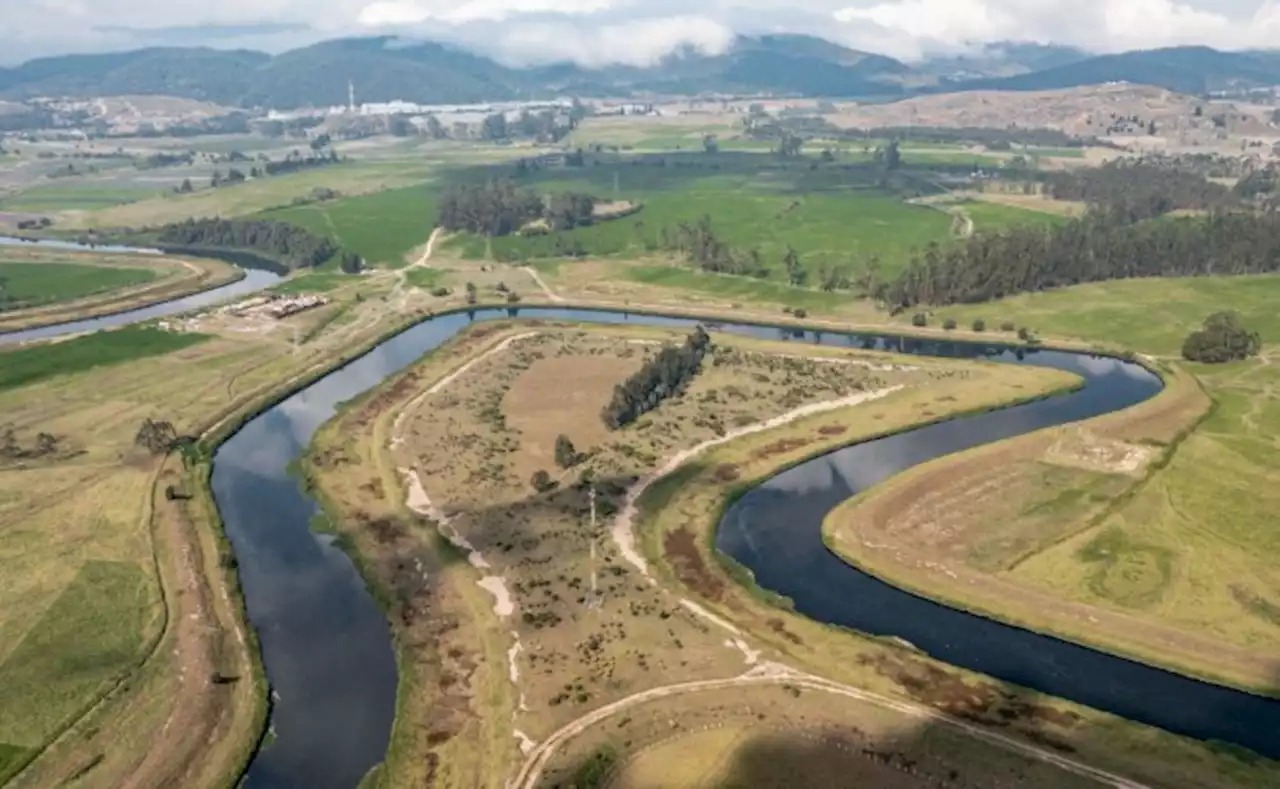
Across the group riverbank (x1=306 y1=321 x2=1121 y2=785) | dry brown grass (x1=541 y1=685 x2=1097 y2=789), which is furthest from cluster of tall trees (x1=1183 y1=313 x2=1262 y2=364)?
dry brown grass (x1=541 y1=685 x2=1097 y2=789)

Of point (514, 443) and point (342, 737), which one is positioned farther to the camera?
point (514, 443)

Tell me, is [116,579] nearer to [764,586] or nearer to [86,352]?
[764,586]

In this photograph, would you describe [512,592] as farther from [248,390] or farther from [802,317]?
[802,317]

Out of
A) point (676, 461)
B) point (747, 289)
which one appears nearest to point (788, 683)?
point (676, 461)

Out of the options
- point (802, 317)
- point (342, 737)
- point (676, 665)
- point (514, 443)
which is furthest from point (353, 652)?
point (802, 317)

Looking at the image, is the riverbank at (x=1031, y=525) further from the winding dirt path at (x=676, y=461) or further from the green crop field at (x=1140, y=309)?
the green crop field at (x=1140, y=309)

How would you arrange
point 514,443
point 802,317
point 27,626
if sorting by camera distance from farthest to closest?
point 802,317 < point 514,443 < point 27,626
